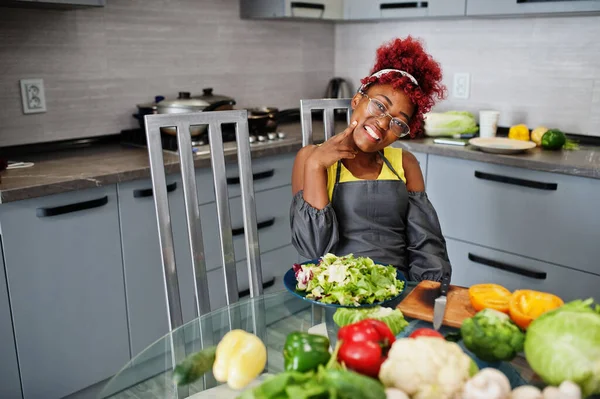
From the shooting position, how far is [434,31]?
310 centimetres

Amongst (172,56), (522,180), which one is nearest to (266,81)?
(172,56)

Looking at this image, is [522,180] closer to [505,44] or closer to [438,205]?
[438,205]

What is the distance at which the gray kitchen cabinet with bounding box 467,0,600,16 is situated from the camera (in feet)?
7.48

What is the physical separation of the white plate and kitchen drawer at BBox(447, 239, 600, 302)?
1.46ft

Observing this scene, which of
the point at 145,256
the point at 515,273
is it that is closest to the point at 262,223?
the point at 145,256

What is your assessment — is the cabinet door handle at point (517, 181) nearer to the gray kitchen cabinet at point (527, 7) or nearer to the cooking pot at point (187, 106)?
the gray kitchen cabinet at point (527, 7)

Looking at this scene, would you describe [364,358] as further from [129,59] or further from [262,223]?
[129,59]

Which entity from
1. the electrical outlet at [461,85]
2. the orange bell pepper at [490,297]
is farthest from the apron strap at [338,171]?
the electrical outlet at [461,85]

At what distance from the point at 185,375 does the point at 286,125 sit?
2.47 metres

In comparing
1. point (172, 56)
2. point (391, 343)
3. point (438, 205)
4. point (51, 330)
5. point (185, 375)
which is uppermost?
point (172, 56)

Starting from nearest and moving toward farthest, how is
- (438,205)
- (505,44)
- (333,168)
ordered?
(333,168), (438,205), (505,44)

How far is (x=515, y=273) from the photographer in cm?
239

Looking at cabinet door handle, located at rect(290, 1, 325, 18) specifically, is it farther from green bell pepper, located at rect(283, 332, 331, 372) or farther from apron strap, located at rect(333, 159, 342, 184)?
green bell pepper, located at rect(283, 332, 331, 372)

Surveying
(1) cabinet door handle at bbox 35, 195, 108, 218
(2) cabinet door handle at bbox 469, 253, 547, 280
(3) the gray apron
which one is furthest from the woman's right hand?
(2) cabinet door handle at bbox 469, 253, 547, 280
